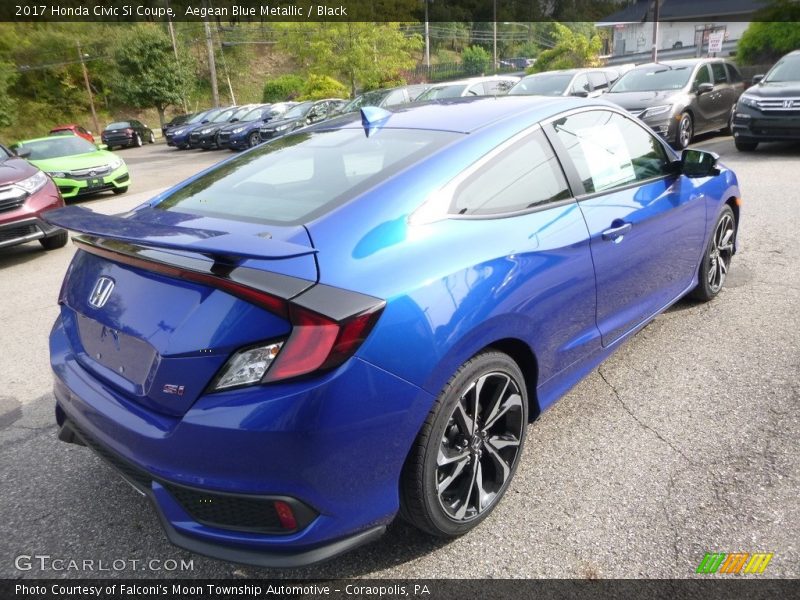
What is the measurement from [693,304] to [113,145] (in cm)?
3546

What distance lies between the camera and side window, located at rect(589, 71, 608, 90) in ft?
47.9

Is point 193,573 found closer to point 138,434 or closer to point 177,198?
point 138,434

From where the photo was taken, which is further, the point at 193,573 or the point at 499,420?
the point at 499,420

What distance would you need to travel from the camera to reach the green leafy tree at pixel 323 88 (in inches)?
1303

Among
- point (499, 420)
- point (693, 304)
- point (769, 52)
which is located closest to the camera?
point (499, 420)

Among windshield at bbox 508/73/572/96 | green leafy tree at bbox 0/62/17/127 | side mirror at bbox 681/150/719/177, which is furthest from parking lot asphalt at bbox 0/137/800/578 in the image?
green leafy tree at bbox 0/62/17/127

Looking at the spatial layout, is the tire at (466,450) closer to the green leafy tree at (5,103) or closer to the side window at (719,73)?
the side window at (719,73)

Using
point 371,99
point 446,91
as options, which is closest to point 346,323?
point 446,91

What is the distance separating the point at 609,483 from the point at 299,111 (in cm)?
2124

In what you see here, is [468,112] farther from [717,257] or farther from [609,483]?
[717,257]

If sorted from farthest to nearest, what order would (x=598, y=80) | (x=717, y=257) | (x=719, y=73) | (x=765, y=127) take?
(x=598, y=80) → (x=719, y=73) → (x=765, y=127) → (x=717, y=257)

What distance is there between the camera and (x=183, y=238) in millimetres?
1938

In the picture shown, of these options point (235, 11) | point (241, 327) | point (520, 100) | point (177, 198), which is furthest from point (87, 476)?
point (235, 11)

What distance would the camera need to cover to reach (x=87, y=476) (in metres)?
2.87
